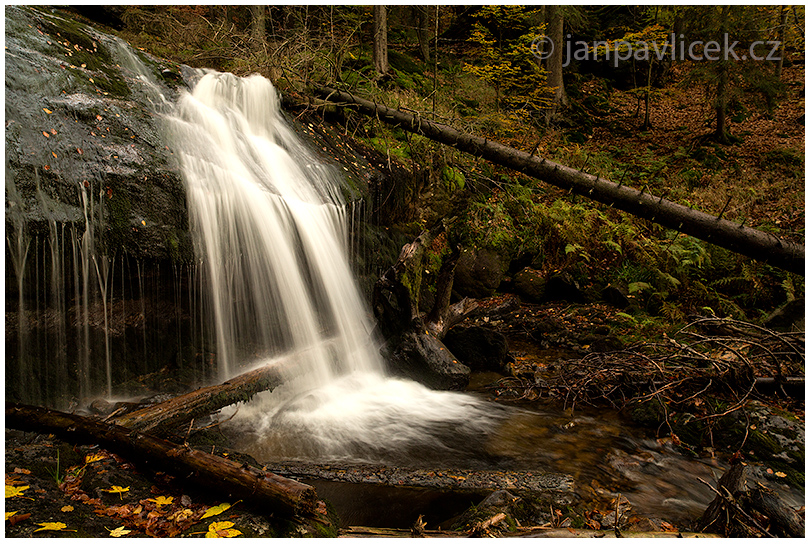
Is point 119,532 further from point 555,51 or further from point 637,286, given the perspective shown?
point 555,51

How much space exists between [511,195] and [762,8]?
38.6ft

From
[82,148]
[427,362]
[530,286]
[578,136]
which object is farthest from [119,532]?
[578,136]

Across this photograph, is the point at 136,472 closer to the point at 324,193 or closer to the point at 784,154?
the point at 324,193

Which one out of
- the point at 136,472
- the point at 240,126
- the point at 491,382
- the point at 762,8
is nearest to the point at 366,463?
the point at 136,472

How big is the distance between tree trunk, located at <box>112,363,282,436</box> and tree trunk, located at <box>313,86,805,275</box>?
237 inches

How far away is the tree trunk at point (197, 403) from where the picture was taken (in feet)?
12.0

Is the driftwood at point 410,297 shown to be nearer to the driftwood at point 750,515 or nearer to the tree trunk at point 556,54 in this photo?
the driftwood at point 750,515

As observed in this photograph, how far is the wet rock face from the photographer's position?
4.29 meters

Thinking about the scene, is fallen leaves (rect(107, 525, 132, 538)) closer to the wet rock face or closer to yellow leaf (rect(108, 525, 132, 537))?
yellow leaf (rect(108, 525, 132, 537))

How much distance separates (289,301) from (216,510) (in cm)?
374

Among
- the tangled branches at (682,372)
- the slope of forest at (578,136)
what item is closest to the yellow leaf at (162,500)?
the tangled branches at (682,372)

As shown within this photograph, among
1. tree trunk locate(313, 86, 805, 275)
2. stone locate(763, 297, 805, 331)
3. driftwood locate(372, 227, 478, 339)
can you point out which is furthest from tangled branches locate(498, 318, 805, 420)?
tree trunk locate(313, 86, 805, 275)

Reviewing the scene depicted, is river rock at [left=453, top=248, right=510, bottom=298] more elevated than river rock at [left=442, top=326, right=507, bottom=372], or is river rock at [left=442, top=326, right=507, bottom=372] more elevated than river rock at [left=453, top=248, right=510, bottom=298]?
river rock at [left=453, top=248, right=510, bottom=298]

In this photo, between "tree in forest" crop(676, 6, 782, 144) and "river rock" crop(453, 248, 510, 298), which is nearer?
"river rock" crop(453, 248, 510, 298)
